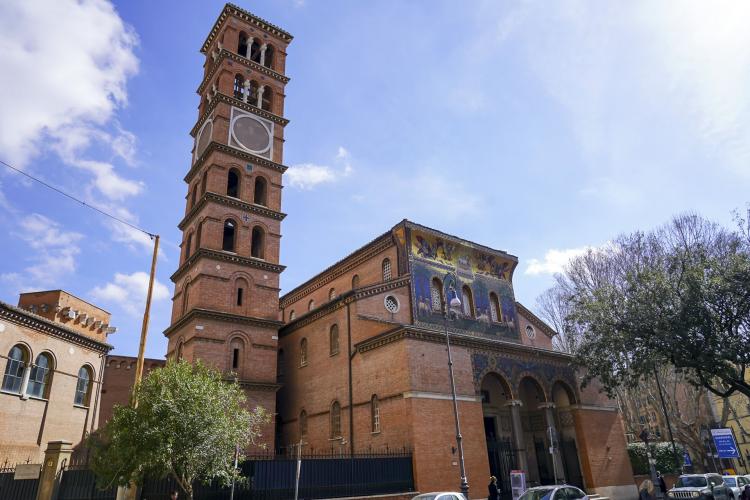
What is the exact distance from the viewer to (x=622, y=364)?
2595 centimetres

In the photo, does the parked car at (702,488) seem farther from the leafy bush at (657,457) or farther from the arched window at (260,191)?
the arched window at (260,191)

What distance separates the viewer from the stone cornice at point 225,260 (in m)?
26.5

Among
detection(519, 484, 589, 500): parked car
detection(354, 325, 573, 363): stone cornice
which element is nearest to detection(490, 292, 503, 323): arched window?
detection(354, 325, 573, 363): stone cornice

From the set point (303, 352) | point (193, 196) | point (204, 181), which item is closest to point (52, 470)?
point (303, 352)

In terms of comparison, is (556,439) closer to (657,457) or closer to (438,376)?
(438,376)

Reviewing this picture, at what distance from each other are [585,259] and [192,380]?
26.1 m

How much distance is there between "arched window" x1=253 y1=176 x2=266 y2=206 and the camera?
30.4 metres

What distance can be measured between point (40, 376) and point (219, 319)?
833cm

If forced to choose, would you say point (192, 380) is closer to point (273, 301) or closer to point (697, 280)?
point (273, 301)

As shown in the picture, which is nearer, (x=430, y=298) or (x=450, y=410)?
(x=450, y=410)

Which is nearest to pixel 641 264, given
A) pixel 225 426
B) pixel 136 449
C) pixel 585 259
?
pixel 585 259

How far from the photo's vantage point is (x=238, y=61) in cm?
3259

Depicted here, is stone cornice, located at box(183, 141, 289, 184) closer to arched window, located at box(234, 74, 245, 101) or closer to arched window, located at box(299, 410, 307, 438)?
arched window, located at box(234, 74, 245, 101)

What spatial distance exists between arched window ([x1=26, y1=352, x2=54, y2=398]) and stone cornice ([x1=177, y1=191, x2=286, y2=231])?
32.7 feet
